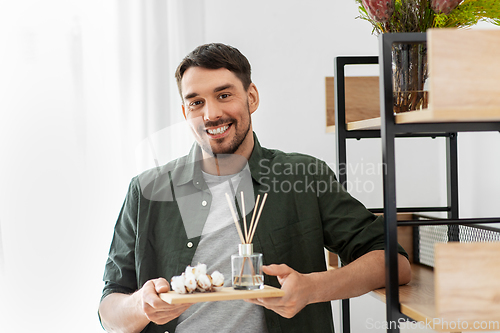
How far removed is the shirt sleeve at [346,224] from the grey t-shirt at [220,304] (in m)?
0.25

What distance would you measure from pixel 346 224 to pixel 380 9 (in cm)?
53

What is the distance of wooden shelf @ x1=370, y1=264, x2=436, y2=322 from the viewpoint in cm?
82

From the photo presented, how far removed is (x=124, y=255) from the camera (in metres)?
1.29

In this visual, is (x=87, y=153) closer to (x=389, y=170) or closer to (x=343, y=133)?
(x=343, y=133)

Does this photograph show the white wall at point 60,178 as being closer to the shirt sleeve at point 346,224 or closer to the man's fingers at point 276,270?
the shirt sleeve at point 346,224

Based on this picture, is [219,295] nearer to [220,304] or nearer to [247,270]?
[247,270]

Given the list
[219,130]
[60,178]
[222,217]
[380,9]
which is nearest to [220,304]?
[222,217]

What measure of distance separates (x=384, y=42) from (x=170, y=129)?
1.18 metres

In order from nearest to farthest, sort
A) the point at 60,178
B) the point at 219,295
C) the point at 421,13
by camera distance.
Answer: the point at 219,295 < the point at 421,13 < the point at 60,178

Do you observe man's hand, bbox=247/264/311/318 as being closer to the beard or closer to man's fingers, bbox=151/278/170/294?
man's fingers, bbox=151/278/170/294

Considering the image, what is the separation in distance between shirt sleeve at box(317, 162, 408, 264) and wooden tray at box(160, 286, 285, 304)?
382 millimetres

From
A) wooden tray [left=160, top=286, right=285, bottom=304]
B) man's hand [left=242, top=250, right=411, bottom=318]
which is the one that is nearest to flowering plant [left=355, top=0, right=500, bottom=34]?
man's hand [left=242, top=250, right=411, bottom=318]

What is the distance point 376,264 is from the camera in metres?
1.09

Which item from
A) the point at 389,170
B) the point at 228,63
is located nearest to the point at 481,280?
the point at 389,170
